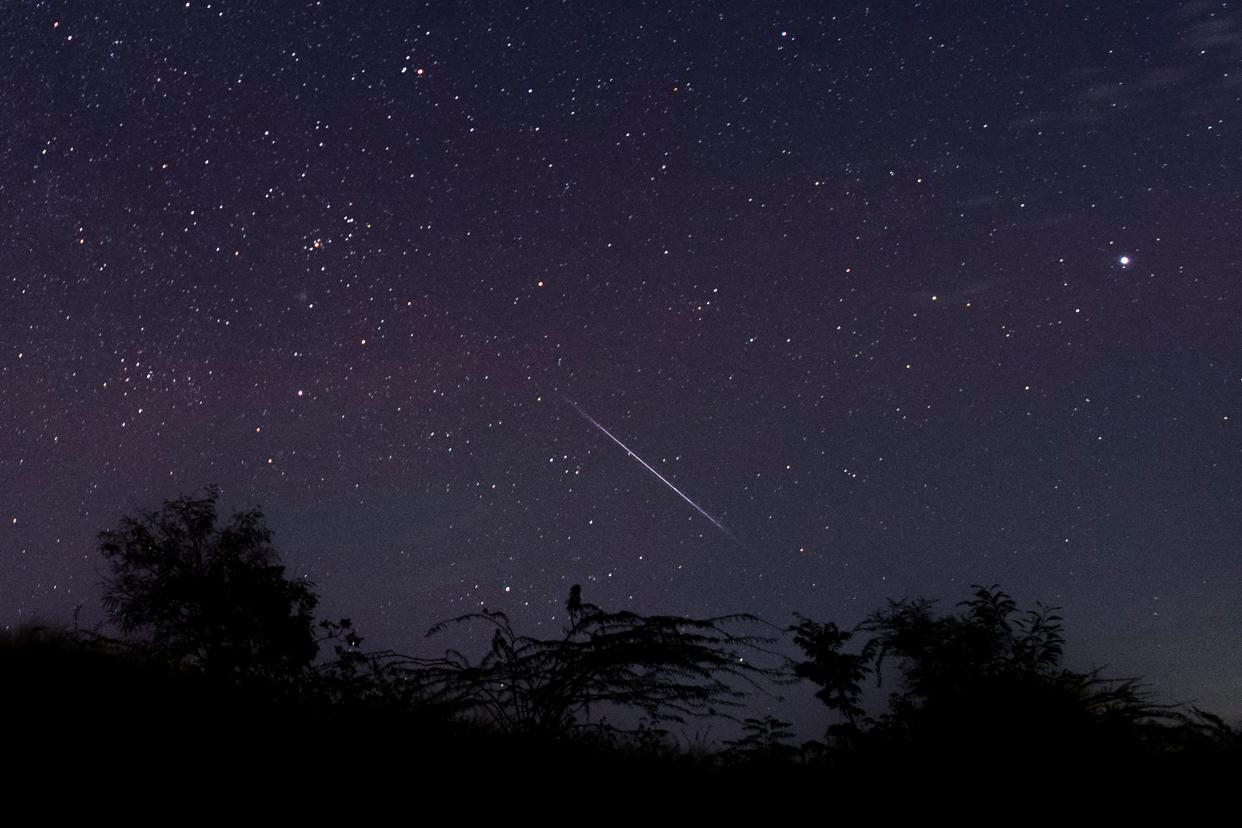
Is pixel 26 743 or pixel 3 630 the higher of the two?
Answer: pixel 3 630

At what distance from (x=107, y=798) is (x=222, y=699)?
1255mm

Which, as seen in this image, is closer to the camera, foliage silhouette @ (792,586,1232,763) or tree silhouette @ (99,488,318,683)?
foliage silhouette @ (792,586,1232,763)

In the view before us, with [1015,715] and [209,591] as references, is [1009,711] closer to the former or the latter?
[1015,715]

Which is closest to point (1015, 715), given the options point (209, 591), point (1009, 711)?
point (1009, 711)

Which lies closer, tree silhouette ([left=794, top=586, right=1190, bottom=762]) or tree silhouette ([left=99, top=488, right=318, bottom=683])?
tree silhouette ([left=794, top=586, right=1190, bottom=762])

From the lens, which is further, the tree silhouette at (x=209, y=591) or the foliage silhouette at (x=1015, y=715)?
the tree silhouette at (x=209, y=591)

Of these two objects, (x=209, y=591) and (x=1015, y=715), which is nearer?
(x=1015, y=715)

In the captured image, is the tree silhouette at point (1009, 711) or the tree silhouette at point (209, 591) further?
the tree silhouette at point (209, 591)

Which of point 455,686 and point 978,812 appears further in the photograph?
point 455,686

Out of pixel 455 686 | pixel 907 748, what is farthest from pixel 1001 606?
pixel 455 686

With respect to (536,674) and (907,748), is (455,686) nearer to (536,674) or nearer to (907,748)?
(536,674)

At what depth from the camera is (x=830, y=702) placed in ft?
26.3

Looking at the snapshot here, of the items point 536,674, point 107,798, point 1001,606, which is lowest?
point 107,798

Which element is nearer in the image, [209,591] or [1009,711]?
[1009,711]
